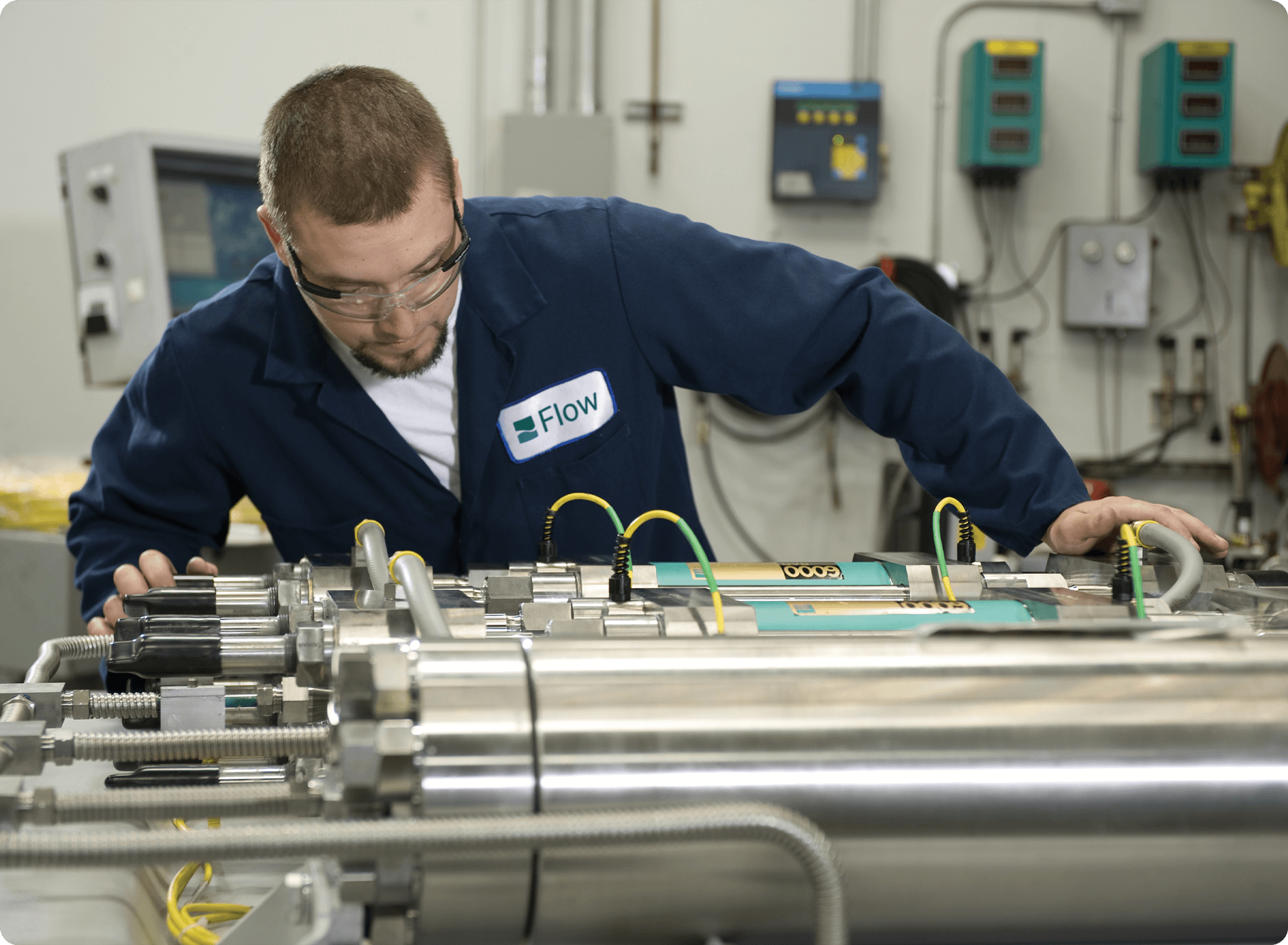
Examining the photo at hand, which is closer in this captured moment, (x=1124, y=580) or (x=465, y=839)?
(x=465, y=839)

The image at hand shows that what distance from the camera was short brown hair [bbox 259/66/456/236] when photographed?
114 cm

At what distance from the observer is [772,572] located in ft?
3.29

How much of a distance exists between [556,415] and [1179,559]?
0.81 metres

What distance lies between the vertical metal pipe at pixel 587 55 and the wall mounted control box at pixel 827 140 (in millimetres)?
583

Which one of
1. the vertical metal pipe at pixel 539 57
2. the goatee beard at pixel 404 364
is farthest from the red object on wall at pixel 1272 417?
the goatee beard at pixel 404 364

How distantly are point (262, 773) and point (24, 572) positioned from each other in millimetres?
1826

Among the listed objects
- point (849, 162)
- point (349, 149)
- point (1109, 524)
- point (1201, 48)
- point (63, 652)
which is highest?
point (1201, 48)

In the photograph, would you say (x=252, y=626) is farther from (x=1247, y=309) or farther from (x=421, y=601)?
(x=1247, y=309)

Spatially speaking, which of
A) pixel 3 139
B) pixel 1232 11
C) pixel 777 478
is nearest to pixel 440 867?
Answer: pixel 777 478

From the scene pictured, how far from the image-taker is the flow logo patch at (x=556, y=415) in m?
1.44

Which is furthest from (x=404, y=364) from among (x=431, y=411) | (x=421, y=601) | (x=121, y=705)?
(x=421, y=601)

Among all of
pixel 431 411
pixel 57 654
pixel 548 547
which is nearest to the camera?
pixel 57 654

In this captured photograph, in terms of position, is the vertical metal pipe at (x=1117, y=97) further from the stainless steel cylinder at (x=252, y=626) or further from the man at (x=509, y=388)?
the stainless steel cylinder at (x=252, y=626)

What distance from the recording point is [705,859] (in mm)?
501
